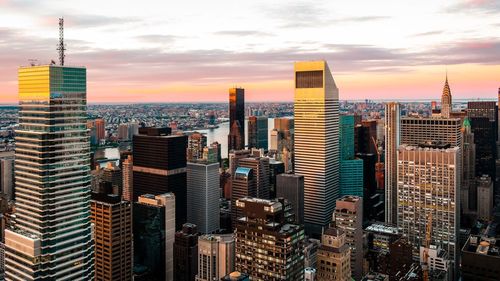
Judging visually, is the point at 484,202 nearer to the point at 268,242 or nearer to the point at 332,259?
the point at 332,259

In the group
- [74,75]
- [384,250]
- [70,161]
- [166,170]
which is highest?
[74,75]

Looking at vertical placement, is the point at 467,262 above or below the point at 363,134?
below

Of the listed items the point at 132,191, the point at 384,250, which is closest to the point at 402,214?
the point at 384,250

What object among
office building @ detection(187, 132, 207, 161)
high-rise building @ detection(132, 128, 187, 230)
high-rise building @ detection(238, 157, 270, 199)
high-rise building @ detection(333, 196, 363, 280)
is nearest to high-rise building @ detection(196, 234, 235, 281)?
high-rise building @ detection(333, 196, 363, 280)

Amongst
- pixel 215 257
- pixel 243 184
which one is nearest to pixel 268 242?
pixel 215 257

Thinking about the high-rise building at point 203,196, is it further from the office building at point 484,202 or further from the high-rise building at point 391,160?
the office building at point 484,202

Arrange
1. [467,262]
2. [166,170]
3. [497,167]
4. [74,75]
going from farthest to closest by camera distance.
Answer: [497,167]
[166,170]
[467,262]
[74,75]

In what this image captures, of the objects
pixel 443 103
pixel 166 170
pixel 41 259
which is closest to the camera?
pixel 41 259

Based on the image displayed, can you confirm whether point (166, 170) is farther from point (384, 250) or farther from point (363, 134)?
point (363, 134)
